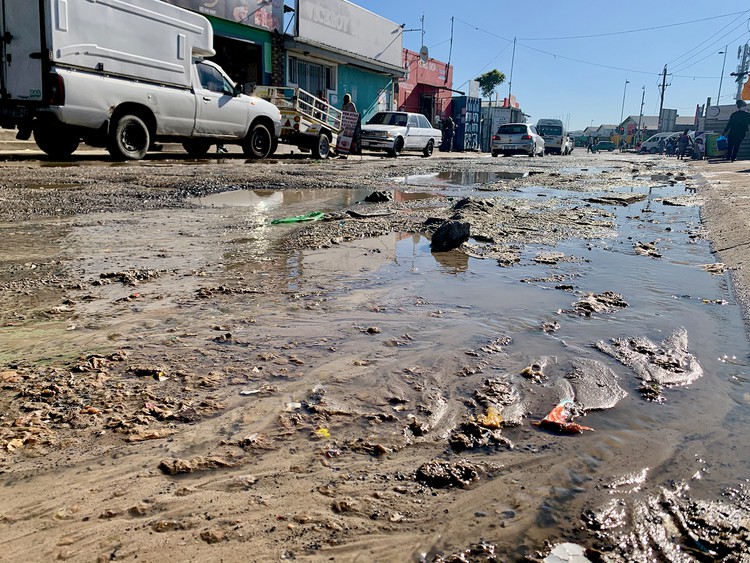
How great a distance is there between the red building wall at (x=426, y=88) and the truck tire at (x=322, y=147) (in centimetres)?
1534

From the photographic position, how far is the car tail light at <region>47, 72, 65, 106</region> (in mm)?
9094

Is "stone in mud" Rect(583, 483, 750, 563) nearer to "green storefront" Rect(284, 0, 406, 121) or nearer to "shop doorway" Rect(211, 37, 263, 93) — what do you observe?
"shop doorway" Rect(211, 37, 263, 93)

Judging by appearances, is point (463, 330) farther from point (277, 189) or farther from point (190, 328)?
point (277, 189)

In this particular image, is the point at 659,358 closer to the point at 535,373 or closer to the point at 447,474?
the point at 535,373

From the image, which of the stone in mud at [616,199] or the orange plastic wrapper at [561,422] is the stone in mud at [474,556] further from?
the stone in mud at [616,199]

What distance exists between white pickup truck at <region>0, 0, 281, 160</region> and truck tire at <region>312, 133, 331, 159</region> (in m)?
2.87

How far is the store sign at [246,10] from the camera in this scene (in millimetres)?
17406

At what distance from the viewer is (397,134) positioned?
65.1ft

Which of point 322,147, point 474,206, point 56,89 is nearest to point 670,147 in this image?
point 322,147

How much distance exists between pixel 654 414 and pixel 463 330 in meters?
0.96

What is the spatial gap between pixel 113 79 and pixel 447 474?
10625 mm

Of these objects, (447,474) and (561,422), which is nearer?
(447,474)

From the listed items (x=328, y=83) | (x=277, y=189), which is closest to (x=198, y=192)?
(x=277, y=189)

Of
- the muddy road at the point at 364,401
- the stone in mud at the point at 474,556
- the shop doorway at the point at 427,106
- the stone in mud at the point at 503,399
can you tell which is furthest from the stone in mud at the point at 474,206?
the shop doorway at the point at 427,106
